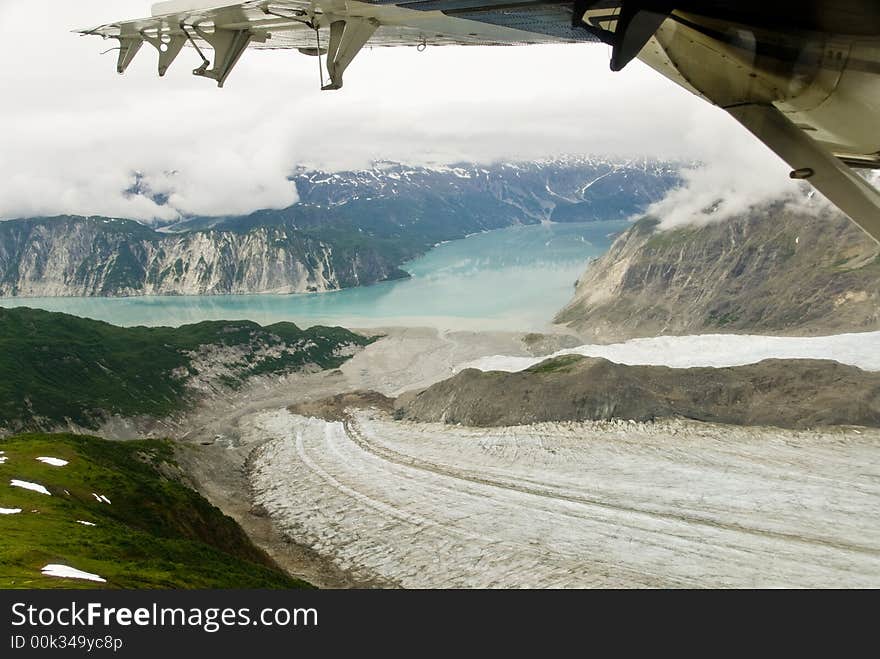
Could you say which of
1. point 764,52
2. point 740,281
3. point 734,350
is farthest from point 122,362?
point 740,281

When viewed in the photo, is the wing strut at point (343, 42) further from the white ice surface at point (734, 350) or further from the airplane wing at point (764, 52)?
the white ice surface at point (734, 350)

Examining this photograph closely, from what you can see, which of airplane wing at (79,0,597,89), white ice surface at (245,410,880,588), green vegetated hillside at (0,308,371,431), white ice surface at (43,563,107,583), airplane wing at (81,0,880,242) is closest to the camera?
airplane wing at (81,0,880,242)

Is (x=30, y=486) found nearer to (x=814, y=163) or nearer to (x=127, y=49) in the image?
(x=127, y=49)

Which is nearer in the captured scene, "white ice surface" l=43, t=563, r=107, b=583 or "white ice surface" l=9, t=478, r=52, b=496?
"white ice surface" l=43, t=563, r=107, b=583

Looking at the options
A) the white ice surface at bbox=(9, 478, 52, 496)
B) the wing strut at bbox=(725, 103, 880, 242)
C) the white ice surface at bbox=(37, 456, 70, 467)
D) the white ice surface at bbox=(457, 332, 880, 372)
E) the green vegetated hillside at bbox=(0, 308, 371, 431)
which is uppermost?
the wing strut at bbox=(725, 103, 880, 242)

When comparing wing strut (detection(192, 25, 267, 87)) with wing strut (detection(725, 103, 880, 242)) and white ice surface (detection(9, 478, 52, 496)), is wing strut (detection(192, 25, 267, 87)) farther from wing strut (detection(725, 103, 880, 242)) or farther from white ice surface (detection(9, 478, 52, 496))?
white ice surface (detection(9, 478, 52, 496))

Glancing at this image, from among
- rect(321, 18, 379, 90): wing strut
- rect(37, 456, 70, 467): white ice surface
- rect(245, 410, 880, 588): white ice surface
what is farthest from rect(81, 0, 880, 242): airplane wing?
rect(37, 456, 70, 467): white ice surface

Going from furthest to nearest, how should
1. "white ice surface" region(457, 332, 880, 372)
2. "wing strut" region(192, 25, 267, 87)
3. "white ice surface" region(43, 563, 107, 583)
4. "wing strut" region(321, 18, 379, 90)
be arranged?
"white ice surface" region(457, 332, 880, 372) < "white ice surface" region(43, 563, 107, 583) < "wing strut" region(192, 25, 267, 87) < "wing strut" region(321, 18, 379, 90)
